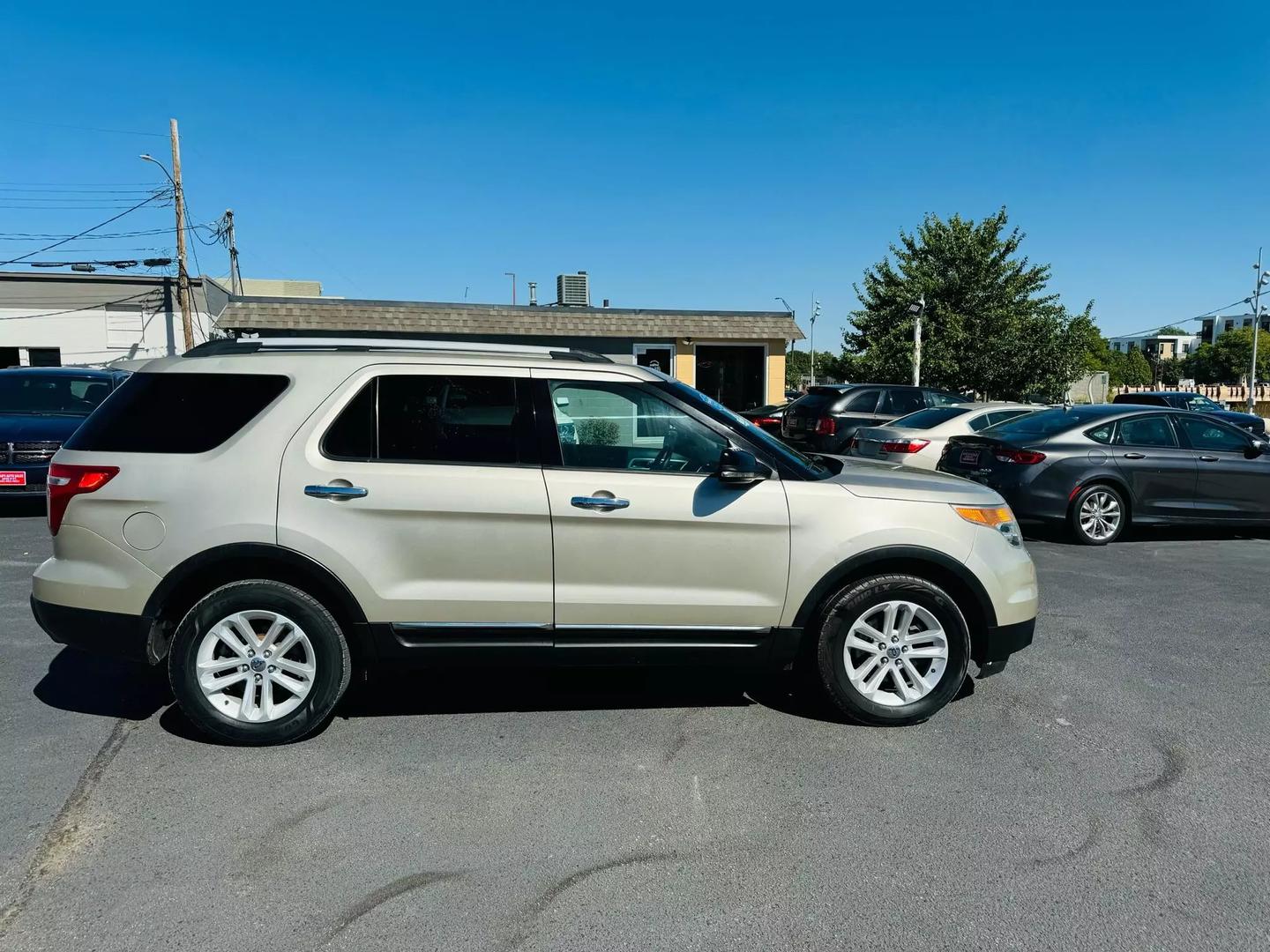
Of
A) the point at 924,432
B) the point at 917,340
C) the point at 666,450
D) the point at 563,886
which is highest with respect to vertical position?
the point at 917,340

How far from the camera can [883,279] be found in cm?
3331

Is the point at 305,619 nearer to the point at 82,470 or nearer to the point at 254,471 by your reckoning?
the point at 254,471

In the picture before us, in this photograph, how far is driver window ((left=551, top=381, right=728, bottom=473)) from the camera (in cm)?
421

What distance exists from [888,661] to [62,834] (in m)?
3.44

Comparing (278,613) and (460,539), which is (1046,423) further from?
(278,613)

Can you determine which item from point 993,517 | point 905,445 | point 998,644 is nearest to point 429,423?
point 993,517

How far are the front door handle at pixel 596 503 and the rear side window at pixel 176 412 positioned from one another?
1423 mm

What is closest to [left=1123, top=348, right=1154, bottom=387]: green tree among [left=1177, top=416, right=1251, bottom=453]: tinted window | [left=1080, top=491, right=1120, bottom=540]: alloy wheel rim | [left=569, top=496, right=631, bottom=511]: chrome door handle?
[left=1177, top=416, right=1251, bottom=453]: tinted window

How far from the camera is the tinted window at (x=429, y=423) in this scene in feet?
13.4

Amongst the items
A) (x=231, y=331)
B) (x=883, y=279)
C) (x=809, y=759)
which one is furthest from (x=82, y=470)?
(x=883, y=279)

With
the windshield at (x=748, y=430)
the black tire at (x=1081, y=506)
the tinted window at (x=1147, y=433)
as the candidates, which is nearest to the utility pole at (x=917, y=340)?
the tinted window at (x=1147, y=433)

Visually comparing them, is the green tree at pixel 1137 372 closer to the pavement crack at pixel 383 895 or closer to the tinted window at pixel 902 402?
the tinted window at pixel 902 402

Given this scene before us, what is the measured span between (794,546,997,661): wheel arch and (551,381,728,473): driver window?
0.77 meters

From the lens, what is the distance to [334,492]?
13.0 feet
